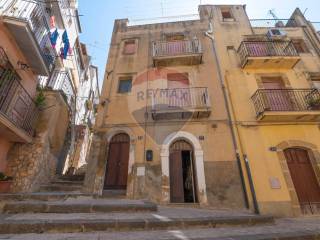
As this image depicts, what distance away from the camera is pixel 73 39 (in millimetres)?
12258

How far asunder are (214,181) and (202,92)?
14.1ft

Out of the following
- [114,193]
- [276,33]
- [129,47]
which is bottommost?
[114,193]

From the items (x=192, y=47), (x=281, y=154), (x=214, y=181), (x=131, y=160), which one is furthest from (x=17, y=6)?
(x=281, y=154)

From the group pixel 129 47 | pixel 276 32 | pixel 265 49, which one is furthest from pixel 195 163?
pixel 276 32

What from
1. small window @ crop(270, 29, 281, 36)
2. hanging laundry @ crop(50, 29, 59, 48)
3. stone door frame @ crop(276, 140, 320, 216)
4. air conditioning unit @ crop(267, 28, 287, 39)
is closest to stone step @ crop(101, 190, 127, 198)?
stone door frame @ crop(276, 140, 320, 216)

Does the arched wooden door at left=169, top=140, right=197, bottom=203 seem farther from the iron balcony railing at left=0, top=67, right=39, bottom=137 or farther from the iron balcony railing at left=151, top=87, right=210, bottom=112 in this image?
the iron balcony railing at left=0, top=67, right=39, bottom=137

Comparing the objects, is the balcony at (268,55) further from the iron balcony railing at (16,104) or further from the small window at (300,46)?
the iron balcony railing at (16,104)

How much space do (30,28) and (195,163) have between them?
26.7 feet

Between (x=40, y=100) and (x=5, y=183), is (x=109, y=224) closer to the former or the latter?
(x=5, y=183)

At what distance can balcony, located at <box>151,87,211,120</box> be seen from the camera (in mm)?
8328

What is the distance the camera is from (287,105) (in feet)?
28.3

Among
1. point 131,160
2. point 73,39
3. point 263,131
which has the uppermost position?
point 73,39

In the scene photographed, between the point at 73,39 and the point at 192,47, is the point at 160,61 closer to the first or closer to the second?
the point at 192,47

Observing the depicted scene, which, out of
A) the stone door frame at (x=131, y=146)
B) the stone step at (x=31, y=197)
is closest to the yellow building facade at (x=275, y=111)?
the stone door frame at (x=131, y=146)
